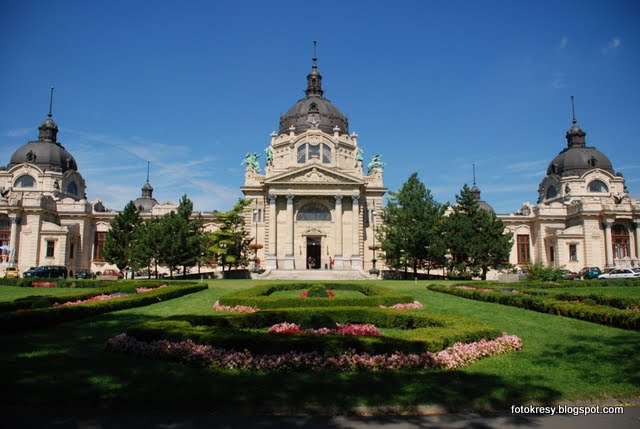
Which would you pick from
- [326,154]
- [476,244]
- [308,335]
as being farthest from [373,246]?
[308,335]

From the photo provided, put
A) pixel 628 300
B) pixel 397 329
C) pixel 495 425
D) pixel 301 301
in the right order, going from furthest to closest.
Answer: pixel 301 301
pixel 628 300
pixel 397 329
pixel 495 425

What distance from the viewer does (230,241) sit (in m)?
49.4

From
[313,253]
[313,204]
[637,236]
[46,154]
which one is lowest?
[313,253]

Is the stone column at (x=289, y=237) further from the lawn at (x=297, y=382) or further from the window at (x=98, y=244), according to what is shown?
the lawn at (x=297, y=382)

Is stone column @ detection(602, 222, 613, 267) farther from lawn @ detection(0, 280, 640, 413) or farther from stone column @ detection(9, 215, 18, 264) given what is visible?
stone column @ detection(9, 215, 18, 264)

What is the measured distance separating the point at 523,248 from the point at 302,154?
3290cm

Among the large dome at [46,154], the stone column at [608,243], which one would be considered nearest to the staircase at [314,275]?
the stone column at [608,243]

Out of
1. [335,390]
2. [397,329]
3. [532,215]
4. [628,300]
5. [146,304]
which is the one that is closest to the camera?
[335,390]

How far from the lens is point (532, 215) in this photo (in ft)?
208

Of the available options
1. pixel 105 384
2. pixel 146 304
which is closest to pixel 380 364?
pixel 105 384

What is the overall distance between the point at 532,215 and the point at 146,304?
55874 mm

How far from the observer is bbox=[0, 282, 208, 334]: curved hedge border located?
1448 cm

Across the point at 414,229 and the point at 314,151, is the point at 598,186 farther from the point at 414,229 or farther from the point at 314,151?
the point at 314,151

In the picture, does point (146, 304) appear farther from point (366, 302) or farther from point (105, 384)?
point (105, 384)
